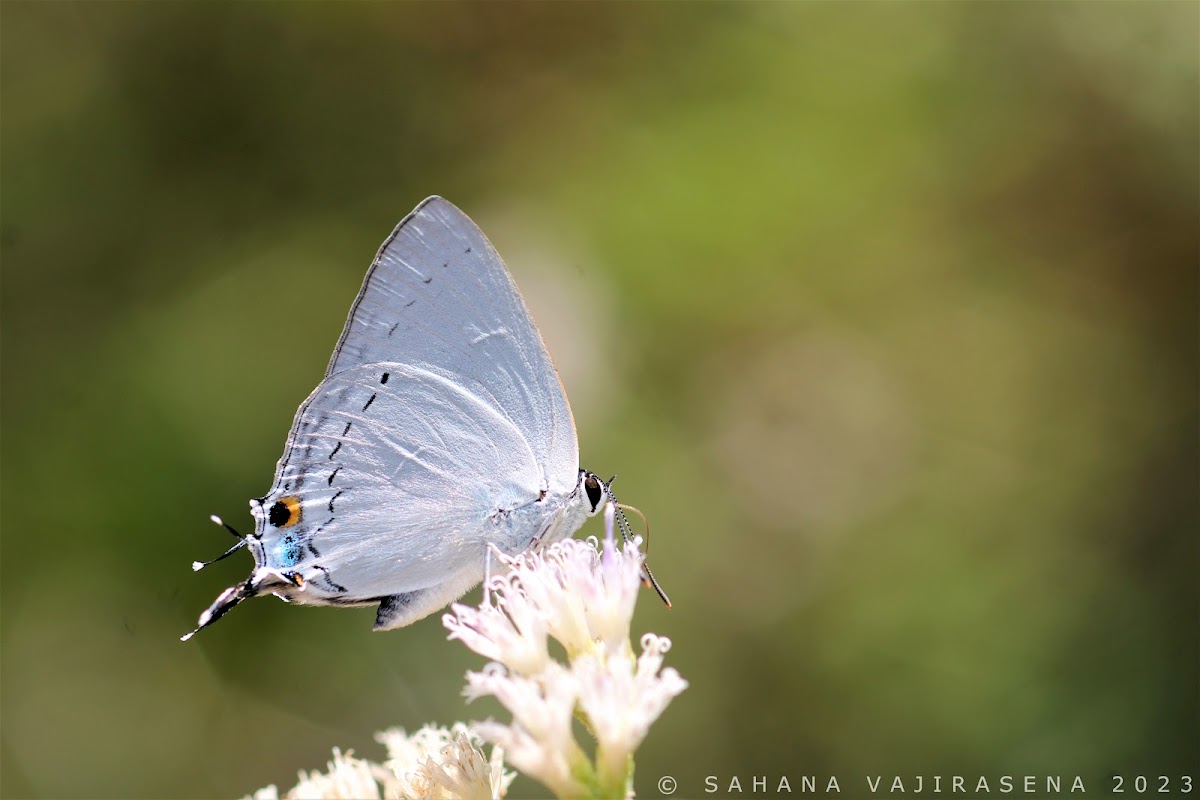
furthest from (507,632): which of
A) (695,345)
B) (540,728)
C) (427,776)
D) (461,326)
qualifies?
(695,345)

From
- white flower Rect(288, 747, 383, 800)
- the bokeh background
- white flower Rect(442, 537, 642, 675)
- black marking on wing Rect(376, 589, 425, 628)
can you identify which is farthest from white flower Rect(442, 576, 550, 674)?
the bokeh background

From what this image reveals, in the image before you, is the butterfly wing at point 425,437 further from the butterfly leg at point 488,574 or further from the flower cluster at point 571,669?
the flower cluster at point 571,669

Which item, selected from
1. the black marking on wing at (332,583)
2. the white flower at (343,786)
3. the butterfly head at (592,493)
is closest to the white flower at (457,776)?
the white flower at (343,786)

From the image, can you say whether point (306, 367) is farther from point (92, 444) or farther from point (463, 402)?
point (463, 402)

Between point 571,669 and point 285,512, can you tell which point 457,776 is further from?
point 285,512

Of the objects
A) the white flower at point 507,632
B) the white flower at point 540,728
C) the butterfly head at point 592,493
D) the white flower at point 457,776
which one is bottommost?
the white flower at point 457,776

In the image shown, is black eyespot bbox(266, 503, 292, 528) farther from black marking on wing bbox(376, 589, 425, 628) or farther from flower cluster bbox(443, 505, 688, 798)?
flower cluster bbox(443, 505, 688, 798)

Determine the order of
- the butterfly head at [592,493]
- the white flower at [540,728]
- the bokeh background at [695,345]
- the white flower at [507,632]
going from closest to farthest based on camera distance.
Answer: the white flower at [540,728] < the white flower at [507,632] < the butterfly head at [592,493] < the bokeh background at [695,345]
